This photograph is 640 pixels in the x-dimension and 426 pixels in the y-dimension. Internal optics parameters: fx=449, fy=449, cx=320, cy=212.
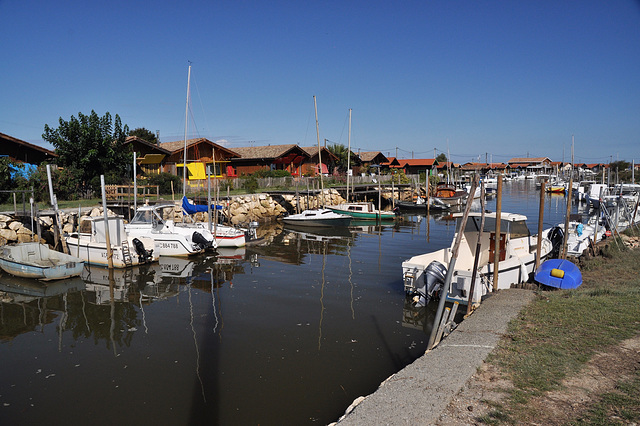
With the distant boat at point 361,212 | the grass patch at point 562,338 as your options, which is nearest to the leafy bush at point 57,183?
the distant boat at point 361,212

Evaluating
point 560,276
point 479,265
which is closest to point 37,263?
point 479,265

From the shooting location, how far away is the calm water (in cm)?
809

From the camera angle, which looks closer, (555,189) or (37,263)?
(37,263)

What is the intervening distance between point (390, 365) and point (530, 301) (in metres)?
3.68

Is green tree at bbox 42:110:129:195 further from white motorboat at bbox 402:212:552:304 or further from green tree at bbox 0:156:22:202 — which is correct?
white motorboat at bbox 402:212:552:304

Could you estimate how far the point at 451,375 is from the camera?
665 centimetres

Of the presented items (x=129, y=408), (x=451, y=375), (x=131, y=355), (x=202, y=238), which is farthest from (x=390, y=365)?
(x=202, y=238)

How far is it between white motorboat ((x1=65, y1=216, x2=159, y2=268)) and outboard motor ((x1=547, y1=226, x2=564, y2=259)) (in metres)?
16.9

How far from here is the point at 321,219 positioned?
34.0 meters

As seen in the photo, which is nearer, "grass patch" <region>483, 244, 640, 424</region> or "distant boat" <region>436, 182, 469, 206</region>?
"grass patch" <region>483, 244, 640, 424</region>

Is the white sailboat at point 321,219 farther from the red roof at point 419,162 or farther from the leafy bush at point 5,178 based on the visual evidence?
the red roof at point 419,162

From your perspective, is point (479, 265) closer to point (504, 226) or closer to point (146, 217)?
point (504, 226)

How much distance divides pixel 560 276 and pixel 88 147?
1304 inches

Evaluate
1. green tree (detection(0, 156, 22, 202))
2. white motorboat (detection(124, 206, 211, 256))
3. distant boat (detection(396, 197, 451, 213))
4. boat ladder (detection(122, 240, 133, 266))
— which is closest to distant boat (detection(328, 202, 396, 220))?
distant boat (detection(396, 197, 451, 213))
